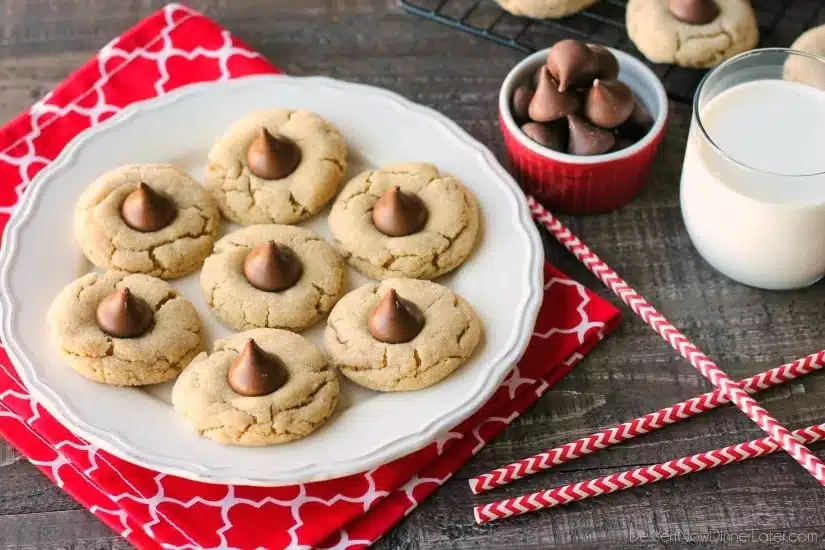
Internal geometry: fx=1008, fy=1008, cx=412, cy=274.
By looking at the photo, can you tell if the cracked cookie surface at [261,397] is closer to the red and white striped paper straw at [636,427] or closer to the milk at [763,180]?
the red and white striped paper straw at [636,427]

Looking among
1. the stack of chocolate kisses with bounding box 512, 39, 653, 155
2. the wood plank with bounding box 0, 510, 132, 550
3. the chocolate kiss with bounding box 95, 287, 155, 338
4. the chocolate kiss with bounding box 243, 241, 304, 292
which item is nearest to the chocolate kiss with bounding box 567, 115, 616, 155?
the stack of chocolate kisses with bounding box 512, 39, 653, 155

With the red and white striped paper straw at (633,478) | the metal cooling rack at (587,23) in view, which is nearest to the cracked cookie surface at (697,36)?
the metal cooling rack at (587,23)

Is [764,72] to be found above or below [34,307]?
above

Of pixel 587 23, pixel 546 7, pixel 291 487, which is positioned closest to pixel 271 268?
pixel 291 487

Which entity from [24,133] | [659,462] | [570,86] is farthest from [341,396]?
[24,133]

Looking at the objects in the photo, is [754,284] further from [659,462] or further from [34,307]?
[34,307]


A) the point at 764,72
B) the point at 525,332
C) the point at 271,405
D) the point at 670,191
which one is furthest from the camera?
the point at 670,191

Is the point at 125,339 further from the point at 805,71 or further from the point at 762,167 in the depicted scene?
the point at 805,71
